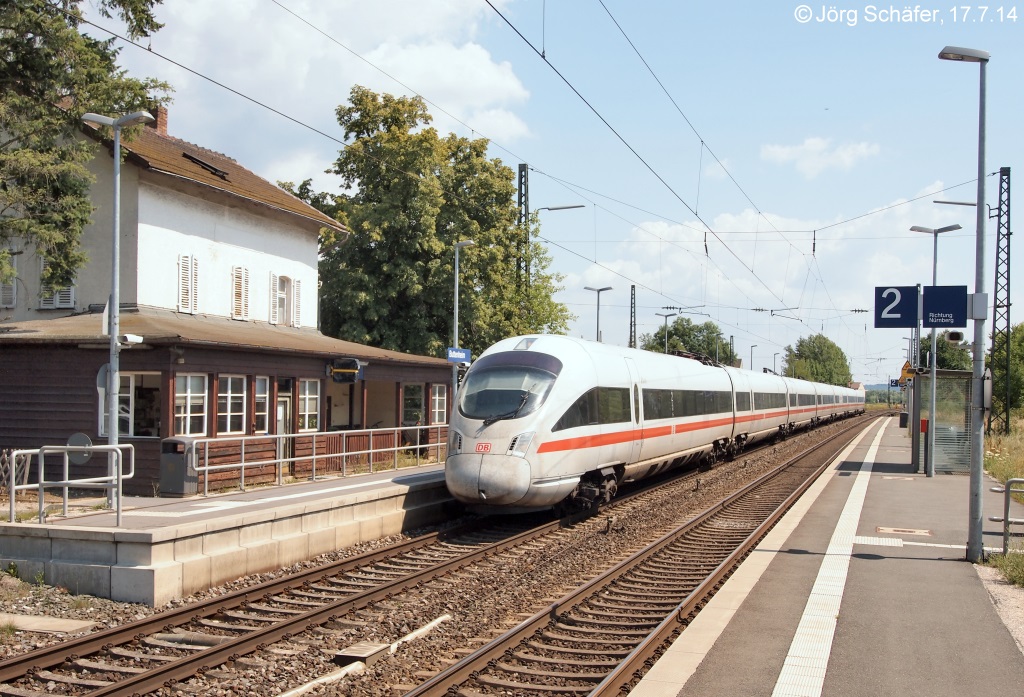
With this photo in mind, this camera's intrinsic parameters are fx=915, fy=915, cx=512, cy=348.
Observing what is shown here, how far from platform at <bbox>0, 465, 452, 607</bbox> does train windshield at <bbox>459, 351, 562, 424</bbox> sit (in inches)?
78.4

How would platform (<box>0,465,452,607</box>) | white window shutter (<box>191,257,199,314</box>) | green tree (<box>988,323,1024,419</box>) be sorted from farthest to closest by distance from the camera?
green tree (<box>988,323,1024,419</box>), white window shutter (<box>191,257,199,314</box>), platform (<box>0,465,452,607</box>)

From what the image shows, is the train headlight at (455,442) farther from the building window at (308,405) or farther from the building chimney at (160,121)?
the building chimney at (160,121)

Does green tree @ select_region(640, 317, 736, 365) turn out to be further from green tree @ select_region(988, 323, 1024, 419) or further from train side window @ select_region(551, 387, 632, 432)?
train side window @ select_region(551, 387, 632, 432)

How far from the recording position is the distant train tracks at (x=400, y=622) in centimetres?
720

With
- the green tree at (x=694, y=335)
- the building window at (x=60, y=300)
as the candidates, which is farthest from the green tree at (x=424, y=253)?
the green tree at (x=694, y=335)

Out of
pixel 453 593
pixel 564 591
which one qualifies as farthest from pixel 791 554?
pixel 453 593

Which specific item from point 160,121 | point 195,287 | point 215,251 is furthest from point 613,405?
point 160,121

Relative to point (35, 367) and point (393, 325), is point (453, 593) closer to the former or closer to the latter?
point (35, 367)

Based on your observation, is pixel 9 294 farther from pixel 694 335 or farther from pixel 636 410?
pixel 694 335

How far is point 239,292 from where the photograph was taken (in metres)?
24.7

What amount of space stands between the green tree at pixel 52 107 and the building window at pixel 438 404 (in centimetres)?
1280

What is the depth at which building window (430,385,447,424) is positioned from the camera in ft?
96.1

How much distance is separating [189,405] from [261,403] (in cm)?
261

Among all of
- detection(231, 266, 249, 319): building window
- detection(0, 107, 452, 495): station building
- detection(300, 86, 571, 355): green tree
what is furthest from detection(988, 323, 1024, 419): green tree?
detection(231, 266, 249, 319): building window
